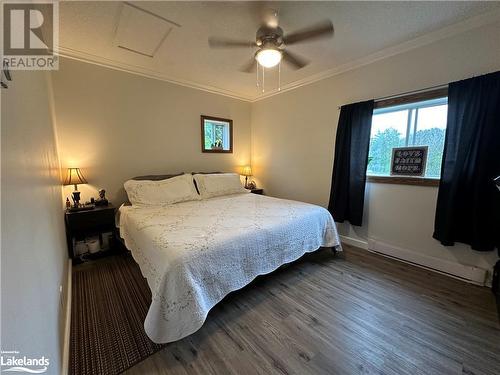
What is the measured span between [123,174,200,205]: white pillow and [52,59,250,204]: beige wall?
436mm

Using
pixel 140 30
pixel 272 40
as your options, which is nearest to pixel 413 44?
pixel 272 40

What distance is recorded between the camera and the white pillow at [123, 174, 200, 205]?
8.61 ft

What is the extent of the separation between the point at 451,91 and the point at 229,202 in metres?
2.63

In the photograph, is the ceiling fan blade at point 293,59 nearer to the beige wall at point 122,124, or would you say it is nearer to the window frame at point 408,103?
the window frame at point 408,103

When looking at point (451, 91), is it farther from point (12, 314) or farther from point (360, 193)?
point (12, 314)

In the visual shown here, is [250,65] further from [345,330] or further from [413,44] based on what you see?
[345,330]

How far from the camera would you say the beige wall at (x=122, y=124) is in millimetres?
2576

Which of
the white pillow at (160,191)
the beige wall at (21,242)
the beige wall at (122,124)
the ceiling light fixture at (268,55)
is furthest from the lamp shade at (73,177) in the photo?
the ceiling light fixture at (268,55)

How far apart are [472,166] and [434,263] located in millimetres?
1074

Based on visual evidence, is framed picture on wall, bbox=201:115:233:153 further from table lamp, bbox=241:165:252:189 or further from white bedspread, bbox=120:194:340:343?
white bedspread, bbox=120:194:340:343

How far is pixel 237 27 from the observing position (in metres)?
2.00

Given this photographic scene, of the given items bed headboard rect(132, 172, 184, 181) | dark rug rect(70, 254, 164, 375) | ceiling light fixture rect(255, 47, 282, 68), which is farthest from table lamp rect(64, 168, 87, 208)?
ceiling light fixture rect(255, 47, 282, 68)

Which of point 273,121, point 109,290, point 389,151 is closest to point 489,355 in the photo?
point 389,151

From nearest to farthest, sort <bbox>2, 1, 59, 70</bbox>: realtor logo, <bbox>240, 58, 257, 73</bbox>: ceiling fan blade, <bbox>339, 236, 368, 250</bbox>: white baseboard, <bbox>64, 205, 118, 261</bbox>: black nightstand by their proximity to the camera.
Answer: <bbox>2, 1, 59, 70</bbox>: realtor logo
<bbox>240, 58, 257, 73</bbox>: ceiling fan blade
<bbox>64, 205, 118, 261</bbox>: black nightstand
<bbox>339, 236, 368, 250</bbox>: white baseboard
